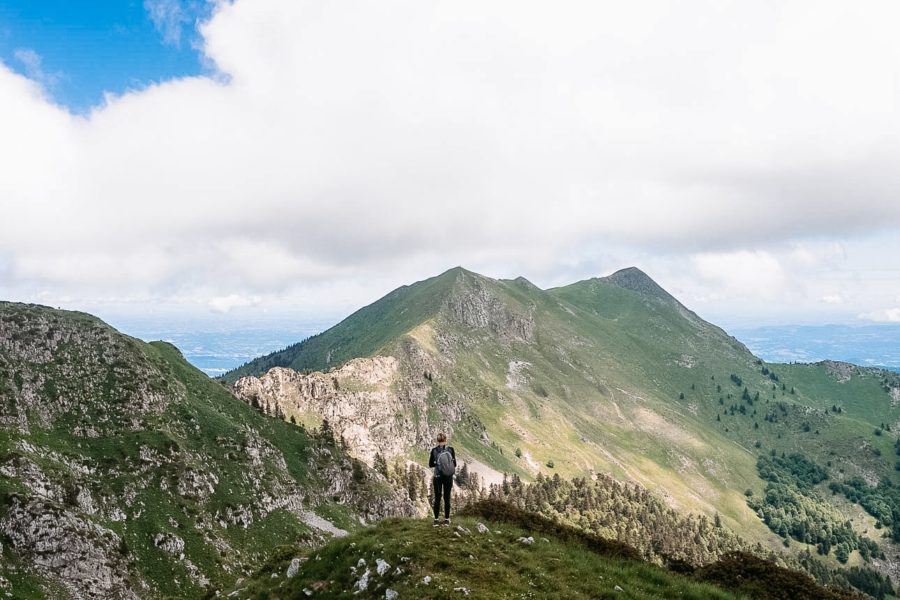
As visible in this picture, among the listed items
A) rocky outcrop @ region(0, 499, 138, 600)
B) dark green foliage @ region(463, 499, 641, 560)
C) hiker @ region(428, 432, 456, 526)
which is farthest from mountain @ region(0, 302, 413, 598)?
hiker @ region(428, 432, 456, 526)

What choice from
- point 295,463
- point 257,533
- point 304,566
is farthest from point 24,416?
point 304,566

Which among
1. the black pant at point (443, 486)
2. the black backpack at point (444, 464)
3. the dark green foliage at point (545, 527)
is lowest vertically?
the dark green foliage at point (545, 527)

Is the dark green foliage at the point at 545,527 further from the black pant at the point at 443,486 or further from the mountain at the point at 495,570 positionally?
the black pant at the point at 443,486

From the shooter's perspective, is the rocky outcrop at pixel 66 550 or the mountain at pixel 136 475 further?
the mountain at pixel 136 475

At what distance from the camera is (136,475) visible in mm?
96812

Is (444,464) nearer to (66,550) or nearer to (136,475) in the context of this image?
(66,550)

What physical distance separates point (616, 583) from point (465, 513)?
1594 centimetres

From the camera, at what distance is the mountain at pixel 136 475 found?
73688 mm

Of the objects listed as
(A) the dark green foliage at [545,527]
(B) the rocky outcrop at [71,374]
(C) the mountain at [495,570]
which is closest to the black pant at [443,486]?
(C) the mountain at [495,570]

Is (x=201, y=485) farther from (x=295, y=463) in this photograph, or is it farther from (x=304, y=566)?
(x=304, y=566)

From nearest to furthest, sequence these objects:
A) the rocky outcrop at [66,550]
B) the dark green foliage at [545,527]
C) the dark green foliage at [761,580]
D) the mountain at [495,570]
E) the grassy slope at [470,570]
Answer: the grassy slope at [470,570]
the mountain at [495,570]
the dark green foliage at [761,580]
the dark green foliage at [545,527]
the rocky outcrop at [66,550]

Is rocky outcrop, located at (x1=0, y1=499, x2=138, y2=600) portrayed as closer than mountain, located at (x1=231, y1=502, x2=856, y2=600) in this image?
No

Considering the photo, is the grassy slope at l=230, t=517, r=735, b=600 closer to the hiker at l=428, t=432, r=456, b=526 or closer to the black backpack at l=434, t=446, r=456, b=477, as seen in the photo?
the hiker at l=428, t=432, r=456, b=526

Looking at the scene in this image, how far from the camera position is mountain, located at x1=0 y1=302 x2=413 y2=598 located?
73.7 meters
